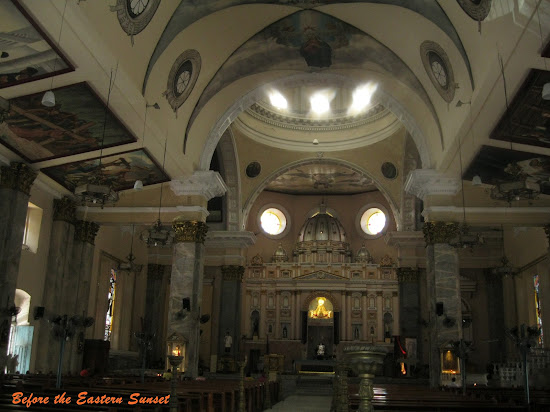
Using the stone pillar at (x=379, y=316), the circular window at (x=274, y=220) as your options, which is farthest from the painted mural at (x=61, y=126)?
the stone pillar at (x=379, y=316)

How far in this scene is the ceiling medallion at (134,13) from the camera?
33.5 ft

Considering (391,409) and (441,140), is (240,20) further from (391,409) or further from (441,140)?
(391,409)

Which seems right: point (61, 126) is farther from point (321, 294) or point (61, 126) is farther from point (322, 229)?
point (322, 229)

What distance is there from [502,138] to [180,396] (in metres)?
9.05

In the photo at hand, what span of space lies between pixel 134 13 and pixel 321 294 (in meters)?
19.2

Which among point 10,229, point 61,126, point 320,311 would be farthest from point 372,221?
point 10,229

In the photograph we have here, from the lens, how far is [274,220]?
30.4m

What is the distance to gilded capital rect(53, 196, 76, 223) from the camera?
1612 centimetres

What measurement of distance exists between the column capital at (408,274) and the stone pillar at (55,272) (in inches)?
519

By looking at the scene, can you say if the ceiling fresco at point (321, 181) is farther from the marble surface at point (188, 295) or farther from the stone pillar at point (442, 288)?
the marble surface at point (188, 295)

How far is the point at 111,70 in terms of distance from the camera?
10.9 meters

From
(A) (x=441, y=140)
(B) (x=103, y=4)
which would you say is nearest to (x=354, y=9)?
(A) (x=441, y=140)

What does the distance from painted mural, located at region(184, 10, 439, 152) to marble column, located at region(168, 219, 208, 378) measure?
305cm

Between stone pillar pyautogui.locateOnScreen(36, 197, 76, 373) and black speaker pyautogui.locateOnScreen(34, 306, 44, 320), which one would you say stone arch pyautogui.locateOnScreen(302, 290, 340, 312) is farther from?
black speaker pyautogui.locateOnScreen(34, 306, 44, 320)
